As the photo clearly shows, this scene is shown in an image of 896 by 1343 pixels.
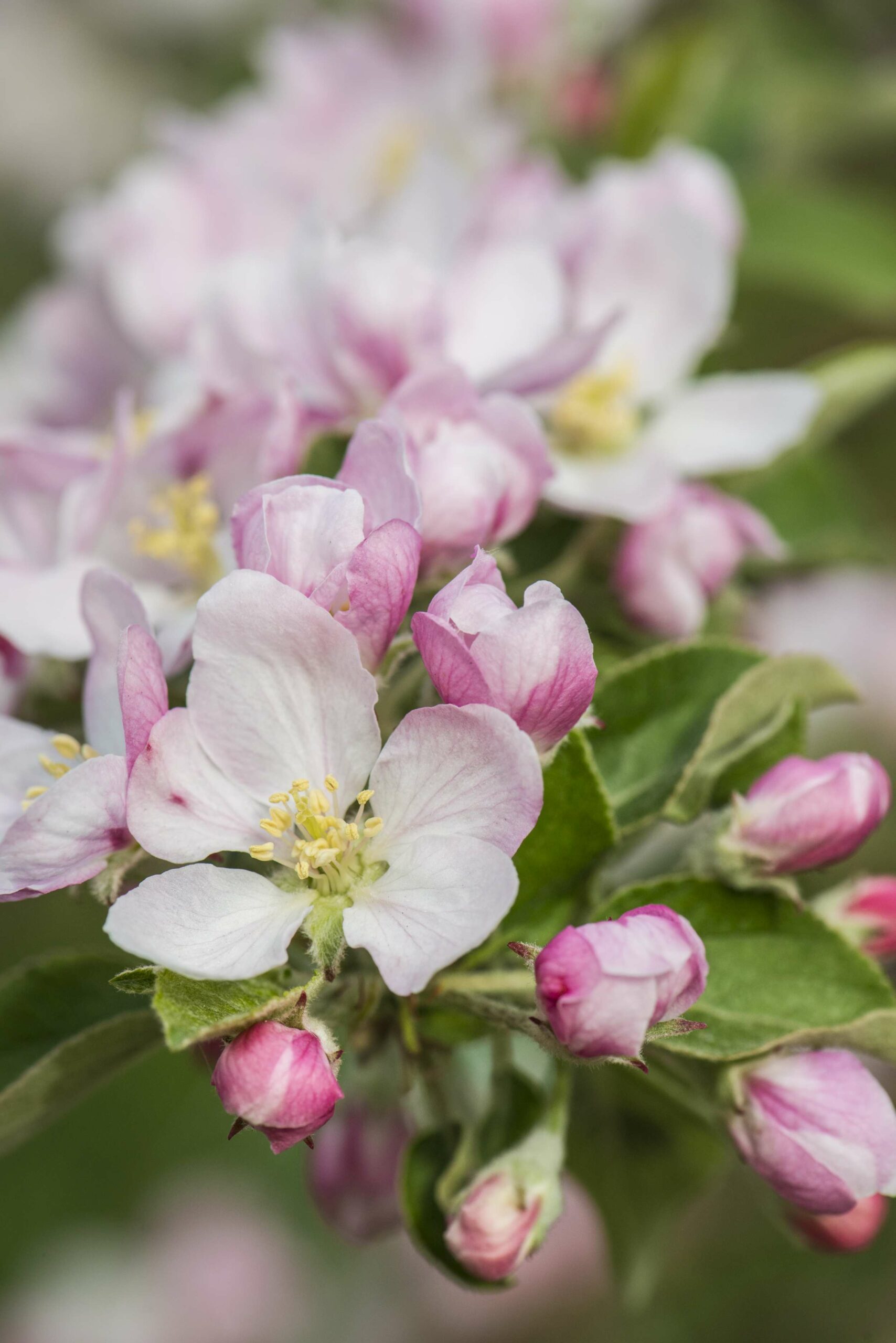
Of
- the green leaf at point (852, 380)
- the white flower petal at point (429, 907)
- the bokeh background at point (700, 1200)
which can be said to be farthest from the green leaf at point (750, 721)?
the bokeh background at point (700, 1200)

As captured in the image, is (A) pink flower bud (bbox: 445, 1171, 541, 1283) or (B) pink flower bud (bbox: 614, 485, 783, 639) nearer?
(A) pink flower bud (bbox: 445, 1171, 541, 1283)

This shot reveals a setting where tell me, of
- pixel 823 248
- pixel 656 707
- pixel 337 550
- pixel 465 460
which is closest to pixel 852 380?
pixel 823 248

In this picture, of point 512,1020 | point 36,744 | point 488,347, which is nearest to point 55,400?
point 488,347

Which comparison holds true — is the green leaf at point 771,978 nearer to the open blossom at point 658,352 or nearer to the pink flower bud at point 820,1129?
the pink flower bud at point 820,1129

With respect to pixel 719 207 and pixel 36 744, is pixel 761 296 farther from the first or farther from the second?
pixel 36 744

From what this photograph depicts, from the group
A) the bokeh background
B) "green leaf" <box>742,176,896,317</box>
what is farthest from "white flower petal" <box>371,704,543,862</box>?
"green leaf" <box>742,176,896,317</box>

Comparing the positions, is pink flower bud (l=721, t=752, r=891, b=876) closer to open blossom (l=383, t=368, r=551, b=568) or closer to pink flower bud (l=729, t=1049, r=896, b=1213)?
pink flower bud (l=729, t=1049, r=896, b=1213)
